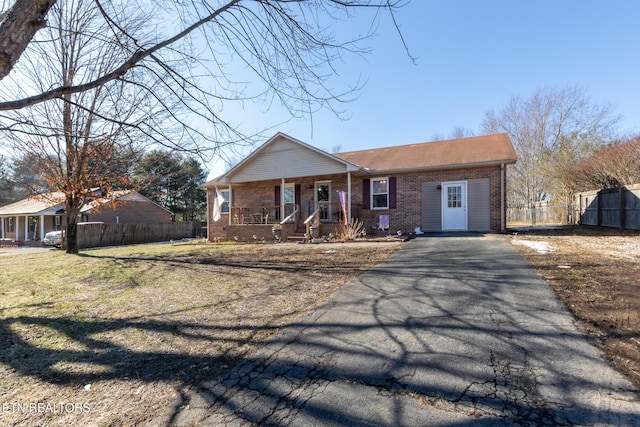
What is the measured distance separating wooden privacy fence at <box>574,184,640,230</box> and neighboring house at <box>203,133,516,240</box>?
5.15m

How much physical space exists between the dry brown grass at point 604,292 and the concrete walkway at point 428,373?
156 mm

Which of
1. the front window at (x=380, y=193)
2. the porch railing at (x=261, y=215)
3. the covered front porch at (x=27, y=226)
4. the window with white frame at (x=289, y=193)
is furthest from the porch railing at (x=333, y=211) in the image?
the covered front porch at (x=27, y=226)

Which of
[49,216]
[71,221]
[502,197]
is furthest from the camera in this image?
[49,216]

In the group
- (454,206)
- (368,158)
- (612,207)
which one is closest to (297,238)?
(368,158)

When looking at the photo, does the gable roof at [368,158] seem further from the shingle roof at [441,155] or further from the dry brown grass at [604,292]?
the dry brown grass at [604,292]

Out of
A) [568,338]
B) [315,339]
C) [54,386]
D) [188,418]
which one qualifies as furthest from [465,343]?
[54,386]

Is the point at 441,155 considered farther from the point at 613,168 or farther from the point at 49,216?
the point at 49,216

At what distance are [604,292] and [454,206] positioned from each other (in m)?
9.39

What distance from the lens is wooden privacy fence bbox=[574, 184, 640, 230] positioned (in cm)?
1275

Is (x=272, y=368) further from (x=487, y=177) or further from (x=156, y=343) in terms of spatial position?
(x=487, y=177)

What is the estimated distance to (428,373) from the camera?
2.44m

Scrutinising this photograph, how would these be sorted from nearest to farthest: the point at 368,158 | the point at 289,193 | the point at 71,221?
the point at 71,221 < the point at 368,158 < the point at 289,193

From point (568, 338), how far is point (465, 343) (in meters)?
0.95

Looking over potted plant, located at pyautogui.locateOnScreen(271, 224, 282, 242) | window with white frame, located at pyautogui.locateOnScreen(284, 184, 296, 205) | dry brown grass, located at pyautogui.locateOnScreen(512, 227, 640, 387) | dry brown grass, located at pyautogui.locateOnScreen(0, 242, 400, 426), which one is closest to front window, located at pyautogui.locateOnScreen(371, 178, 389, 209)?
window with white frame, located at pyautogui.locateOnScreen(284, 184, 296, 205)
